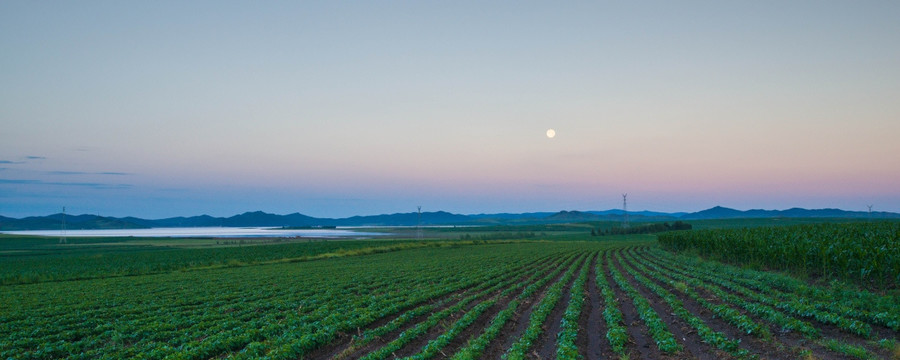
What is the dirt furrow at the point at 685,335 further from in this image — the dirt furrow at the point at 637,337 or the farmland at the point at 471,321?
the dirt furrow at the point at 637,337

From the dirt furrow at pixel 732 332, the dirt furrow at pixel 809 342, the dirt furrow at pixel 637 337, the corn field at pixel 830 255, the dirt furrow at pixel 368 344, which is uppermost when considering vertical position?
the corn field at pixel 830 255

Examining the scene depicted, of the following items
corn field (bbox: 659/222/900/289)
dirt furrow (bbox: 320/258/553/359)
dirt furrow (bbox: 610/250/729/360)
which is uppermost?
corn field (bbox: 659/222/900/289)

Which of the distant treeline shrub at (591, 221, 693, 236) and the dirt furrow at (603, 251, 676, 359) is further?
the distant treeline shrub at (591, 221, 693, 236)

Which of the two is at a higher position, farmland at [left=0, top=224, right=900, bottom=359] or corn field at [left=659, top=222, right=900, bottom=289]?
corn field at [left=659, top=222, right=900, bottom=289]

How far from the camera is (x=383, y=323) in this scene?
16.2 meters

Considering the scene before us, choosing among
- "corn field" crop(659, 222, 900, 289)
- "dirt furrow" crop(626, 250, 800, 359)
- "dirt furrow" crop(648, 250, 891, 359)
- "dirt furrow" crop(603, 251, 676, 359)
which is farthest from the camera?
"corn field" crop(659, 222, 900, 289)

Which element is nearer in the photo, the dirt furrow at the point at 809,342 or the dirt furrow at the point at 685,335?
the dirt furrow at the point at 809,342

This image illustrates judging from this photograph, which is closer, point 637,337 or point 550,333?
point 637,337

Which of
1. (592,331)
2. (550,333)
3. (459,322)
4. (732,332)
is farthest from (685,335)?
(459,322)

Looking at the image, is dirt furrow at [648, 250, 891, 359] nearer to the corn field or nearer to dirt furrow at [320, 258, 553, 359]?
the corn field

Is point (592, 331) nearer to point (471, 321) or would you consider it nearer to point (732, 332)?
point (732, 332)

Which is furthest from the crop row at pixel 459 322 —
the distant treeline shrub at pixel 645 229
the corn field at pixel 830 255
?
the distant treeline shrub at pixel 645 229

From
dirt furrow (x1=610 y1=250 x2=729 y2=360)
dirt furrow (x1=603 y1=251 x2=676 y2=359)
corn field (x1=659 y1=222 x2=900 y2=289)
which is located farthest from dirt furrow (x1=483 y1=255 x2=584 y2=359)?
corn field (x1=659 y1=222 x2=900 y2=289)

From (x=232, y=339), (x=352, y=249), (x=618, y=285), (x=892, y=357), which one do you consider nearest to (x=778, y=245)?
(x=618, y=285)
